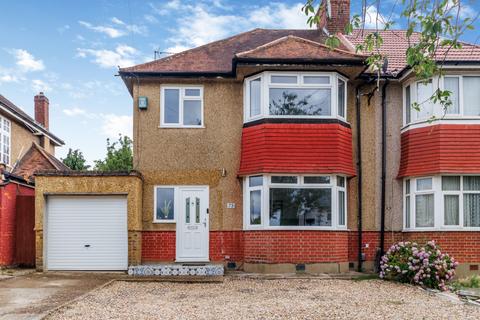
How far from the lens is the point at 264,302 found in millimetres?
9039

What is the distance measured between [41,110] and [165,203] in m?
13.8

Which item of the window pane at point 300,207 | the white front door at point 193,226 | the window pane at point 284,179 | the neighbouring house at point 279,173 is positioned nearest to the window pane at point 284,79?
the neighbouring house at point 279,173

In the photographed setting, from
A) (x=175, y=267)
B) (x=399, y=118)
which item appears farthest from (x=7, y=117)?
(x=399, y=118)

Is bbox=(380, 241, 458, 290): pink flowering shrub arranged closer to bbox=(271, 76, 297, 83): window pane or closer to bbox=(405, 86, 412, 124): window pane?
bbox=(405, 86, 412, 124): window pane

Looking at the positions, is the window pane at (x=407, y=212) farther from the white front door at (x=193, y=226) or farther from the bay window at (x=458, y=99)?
the white front door at (x=193, y=226)

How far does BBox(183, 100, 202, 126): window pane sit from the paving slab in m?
4.60

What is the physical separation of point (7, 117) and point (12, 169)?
204 cm

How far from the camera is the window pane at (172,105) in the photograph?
14.3 m

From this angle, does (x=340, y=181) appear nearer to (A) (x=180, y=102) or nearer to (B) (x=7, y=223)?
(A) (x=180, y=102)

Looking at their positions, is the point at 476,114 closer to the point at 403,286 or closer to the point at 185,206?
the point at 403,286

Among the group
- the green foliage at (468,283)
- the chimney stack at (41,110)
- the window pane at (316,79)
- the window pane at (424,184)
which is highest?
the chimney stack at (41,110)

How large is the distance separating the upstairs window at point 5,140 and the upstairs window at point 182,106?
325 inches

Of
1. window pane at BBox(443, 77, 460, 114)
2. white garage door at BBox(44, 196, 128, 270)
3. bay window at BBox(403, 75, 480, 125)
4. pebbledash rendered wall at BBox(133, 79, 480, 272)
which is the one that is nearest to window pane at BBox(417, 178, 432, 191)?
pebbledash rendered wall at BBox(133, 79, 480, 272)

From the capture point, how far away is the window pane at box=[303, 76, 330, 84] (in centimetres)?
1369
